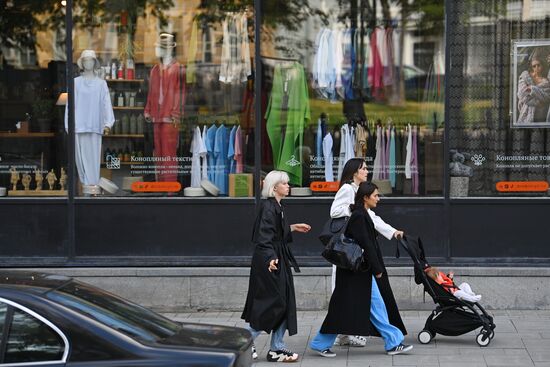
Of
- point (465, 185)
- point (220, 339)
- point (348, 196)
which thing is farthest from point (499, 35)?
point (220, 339)

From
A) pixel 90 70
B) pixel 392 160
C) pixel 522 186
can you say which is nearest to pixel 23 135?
pixel 90 70

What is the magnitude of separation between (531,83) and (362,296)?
4188 mm

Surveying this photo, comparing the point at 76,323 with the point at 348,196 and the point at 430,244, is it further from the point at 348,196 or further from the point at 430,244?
the point at 430,244

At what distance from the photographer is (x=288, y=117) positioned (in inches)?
480

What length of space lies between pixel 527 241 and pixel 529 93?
1.79m

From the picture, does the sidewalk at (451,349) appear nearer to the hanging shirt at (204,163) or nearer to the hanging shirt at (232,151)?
the hanging shirt at (204,163)

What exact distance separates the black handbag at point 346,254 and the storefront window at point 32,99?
14.1ft

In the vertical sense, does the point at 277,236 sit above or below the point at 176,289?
above

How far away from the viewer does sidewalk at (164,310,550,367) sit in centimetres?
910

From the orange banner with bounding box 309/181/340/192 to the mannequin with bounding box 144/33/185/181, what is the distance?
5.69 feet

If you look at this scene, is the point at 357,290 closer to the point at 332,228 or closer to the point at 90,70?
the point at 332,228

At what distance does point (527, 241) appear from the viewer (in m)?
11.5

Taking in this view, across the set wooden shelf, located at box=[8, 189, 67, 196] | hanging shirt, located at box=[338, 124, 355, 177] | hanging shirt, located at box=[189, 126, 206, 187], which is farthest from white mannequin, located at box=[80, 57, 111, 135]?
hanging shirt, located at box=[338, 124, 355, 177]

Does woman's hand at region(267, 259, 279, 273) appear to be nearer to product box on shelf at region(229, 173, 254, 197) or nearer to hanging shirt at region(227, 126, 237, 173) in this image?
product box on shelf at region(229, 173, 254, 197)
